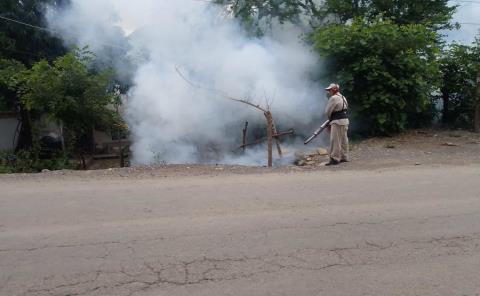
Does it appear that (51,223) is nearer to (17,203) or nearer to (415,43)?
(17,203)

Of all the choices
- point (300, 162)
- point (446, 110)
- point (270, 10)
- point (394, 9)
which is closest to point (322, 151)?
point (300, 162)

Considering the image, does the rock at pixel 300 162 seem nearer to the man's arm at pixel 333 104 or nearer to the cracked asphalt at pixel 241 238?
the man's arm at pixel 333 104

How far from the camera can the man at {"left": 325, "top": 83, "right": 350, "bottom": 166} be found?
845cm

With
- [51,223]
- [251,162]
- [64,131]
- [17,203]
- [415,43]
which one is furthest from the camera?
[64,131]

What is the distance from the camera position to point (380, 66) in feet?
36.6

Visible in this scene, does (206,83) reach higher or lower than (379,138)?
higher

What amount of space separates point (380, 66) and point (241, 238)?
324 inches

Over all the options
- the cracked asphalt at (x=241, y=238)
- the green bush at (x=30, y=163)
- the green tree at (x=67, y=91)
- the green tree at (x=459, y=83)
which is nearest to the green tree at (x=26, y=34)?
the green tree at (x=67, y=91)

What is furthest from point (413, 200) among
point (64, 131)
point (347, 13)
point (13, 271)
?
point (347, 13)

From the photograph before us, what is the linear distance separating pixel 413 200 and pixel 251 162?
16.6 feet

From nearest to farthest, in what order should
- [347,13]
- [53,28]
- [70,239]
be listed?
1. [70,239]
2. [53,28]
3. [347,13]

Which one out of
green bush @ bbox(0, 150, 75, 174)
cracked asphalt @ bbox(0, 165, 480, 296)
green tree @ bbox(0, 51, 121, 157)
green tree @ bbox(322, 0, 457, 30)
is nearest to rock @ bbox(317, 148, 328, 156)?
cracked asphalt @ bbox(0, 165, 480, 296)

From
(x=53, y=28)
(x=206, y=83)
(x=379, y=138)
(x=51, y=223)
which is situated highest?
(x=53, y=28)

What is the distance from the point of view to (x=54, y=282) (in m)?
3.36
